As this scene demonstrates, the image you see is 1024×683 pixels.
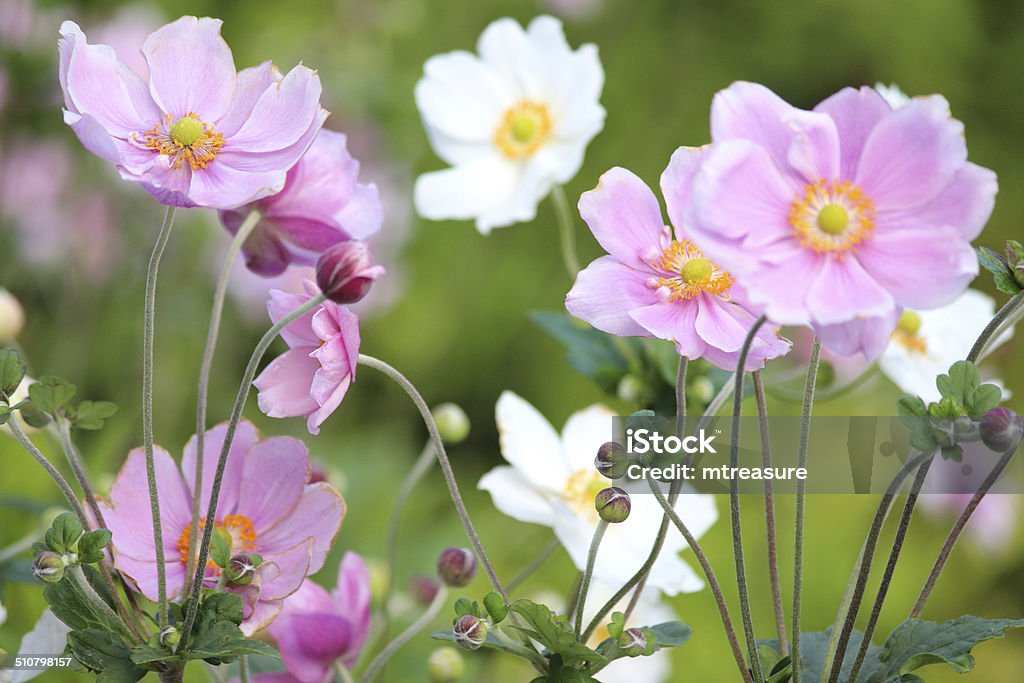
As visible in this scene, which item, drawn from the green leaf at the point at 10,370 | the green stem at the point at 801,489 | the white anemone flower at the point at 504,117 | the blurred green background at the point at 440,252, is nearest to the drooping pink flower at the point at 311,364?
the green leaf at the point at 10,370

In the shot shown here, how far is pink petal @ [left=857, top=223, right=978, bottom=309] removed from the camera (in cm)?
42

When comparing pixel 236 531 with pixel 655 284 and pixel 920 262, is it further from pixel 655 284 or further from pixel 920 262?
pixel 920 262

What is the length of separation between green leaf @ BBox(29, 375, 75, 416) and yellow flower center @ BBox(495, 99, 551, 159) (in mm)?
491

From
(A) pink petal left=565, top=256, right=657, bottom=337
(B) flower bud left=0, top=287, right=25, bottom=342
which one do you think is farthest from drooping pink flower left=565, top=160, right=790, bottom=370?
(B) flower bud left=0, top=287, right=25, bottom=342

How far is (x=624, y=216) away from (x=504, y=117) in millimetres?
405

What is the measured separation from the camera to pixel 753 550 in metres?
1.51

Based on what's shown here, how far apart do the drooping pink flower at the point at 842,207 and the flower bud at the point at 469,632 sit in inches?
7.4

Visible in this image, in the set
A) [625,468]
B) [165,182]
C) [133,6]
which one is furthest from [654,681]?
[133,6]

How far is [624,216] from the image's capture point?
1.73ft

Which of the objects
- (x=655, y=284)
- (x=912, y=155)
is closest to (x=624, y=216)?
(x=655, y=284)

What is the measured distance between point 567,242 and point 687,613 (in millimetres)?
780

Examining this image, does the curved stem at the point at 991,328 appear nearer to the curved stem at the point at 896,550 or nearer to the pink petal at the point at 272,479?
the curved stem at the point at 896,550

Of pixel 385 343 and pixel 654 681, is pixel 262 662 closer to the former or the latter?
pixel 654 681

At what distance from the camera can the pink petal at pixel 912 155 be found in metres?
0.44
